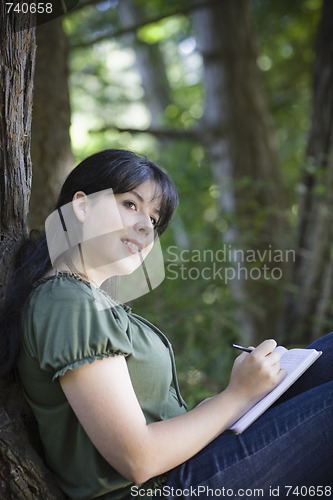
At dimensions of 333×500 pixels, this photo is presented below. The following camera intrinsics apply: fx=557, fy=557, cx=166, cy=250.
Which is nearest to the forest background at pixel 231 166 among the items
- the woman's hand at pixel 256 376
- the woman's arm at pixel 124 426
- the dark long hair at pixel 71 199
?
the dark long hair at pixel 71 199

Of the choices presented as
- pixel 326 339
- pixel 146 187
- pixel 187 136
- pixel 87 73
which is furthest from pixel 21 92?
pixel 87 73

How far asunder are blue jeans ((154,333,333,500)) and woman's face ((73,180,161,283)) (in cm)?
48

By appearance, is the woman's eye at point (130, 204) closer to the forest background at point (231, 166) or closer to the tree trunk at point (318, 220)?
the forest background at point (231, 166)

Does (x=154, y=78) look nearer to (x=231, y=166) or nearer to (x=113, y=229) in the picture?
(x=231, y=166)

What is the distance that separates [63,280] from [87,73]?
8.20 meters

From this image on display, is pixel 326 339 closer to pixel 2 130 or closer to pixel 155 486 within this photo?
pixel 155 486

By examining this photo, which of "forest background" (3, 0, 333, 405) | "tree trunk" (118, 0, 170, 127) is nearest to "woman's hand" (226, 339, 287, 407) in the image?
"forest background" (3, 0, 333, 405)

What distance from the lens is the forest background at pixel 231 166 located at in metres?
2.78

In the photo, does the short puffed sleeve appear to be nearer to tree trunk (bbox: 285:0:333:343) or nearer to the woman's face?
the woman's face

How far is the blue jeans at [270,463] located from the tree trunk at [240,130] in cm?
302

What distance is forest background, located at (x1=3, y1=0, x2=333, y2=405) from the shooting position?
9.12ft

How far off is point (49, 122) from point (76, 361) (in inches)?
71.7

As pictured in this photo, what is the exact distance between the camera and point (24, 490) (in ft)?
4.01

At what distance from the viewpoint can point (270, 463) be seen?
1.20 metres
